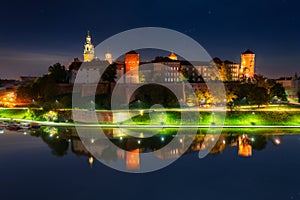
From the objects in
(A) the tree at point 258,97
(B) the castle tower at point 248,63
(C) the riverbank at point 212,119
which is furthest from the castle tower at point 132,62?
(B) the castle tower at point 248,63

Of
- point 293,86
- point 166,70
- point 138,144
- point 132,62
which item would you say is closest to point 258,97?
point 138,144

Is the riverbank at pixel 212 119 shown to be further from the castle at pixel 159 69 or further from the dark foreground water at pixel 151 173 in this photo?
the castle at pixel 159 69

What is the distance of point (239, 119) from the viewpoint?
22703mm

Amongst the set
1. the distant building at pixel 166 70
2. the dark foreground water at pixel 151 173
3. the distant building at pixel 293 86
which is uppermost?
the distant building at pixel 166 70

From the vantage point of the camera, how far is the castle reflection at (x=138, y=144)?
1484 cm

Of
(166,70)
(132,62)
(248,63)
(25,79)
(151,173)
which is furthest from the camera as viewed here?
(25,79)

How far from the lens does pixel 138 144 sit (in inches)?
657

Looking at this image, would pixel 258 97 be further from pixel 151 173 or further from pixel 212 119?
pixel 151 173

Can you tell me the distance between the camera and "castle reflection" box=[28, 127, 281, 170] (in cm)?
1484

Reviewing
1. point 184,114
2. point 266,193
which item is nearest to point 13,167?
point 266,193

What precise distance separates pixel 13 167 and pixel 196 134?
34.6 ft

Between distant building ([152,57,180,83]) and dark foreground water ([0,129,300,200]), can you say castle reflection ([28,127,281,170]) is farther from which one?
distant building ([152,57,180,83])

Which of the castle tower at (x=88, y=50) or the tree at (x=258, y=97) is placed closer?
the tree at (x=258, y=97)

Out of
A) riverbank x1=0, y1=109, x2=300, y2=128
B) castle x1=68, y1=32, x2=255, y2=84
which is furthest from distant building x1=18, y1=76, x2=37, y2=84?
riverbank x1=0, y1=109, x2=300, y2=128
